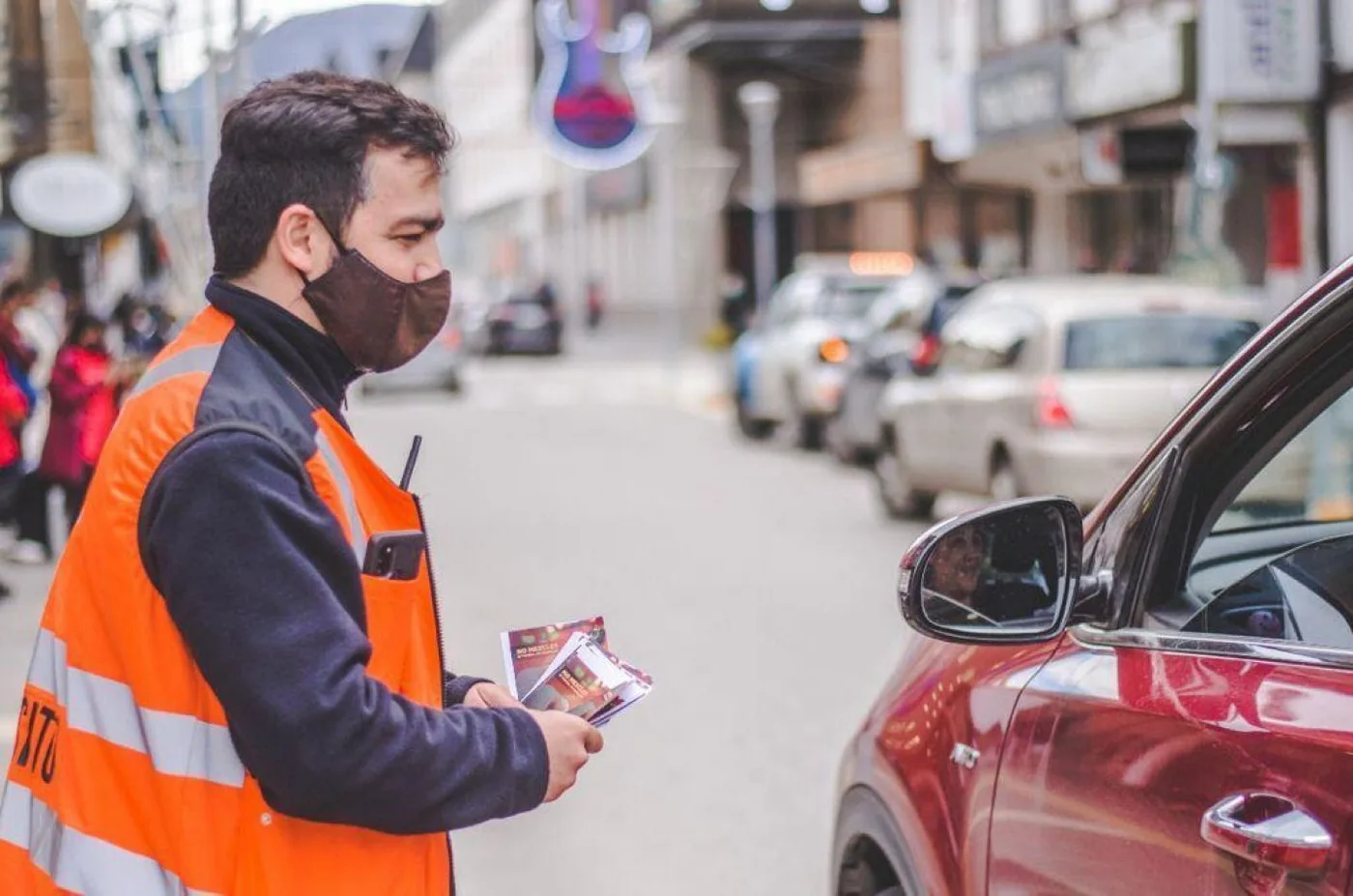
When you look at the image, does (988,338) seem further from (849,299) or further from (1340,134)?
(1340,134)

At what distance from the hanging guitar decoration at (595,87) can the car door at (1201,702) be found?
161 feet

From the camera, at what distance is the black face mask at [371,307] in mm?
2539

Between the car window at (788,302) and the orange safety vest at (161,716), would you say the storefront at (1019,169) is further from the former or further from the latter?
the orange safety vest at (161,716)

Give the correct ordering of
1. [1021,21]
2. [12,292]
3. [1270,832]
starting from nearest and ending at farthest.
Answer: [1270,832] → [12,292] → [1021,21]

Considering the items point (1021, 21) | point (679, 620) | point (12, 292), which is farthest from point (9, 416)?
point (1021, 21)

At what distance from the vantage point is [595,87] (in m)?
52.4

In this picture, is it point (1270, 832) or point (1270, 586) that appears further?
point (1270, 586)

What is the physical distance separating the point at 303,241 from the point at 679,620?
29.1 ft

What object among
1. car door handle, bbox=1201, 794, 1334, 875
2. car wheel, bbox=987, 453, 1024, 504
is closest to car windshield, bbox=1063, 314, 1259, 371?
car wheel, bbox=987, 453, 1024, 504

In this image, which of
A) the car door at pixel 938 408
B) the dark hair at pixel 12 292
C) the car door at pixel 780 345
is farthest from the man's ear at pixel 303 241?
the car door at pixel 780 345

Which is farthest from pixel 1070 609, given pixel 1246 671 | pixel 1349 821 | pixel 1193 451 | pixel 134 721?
pixel 134 721

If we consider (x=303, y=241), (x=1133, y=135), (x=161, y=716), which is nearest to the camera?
(x=161, y=716)

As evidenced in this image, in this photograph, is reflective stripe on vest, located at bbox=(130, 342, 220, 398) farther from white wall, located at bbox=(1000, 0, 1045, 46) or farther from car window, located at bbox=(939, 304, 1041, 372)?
white wall, located at bbox=(1000, 0, 1045, 46)

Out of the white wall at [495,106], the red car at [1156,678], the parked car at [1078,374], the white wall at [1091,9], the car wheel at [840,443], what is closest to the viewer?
the red car at [1156,678]
